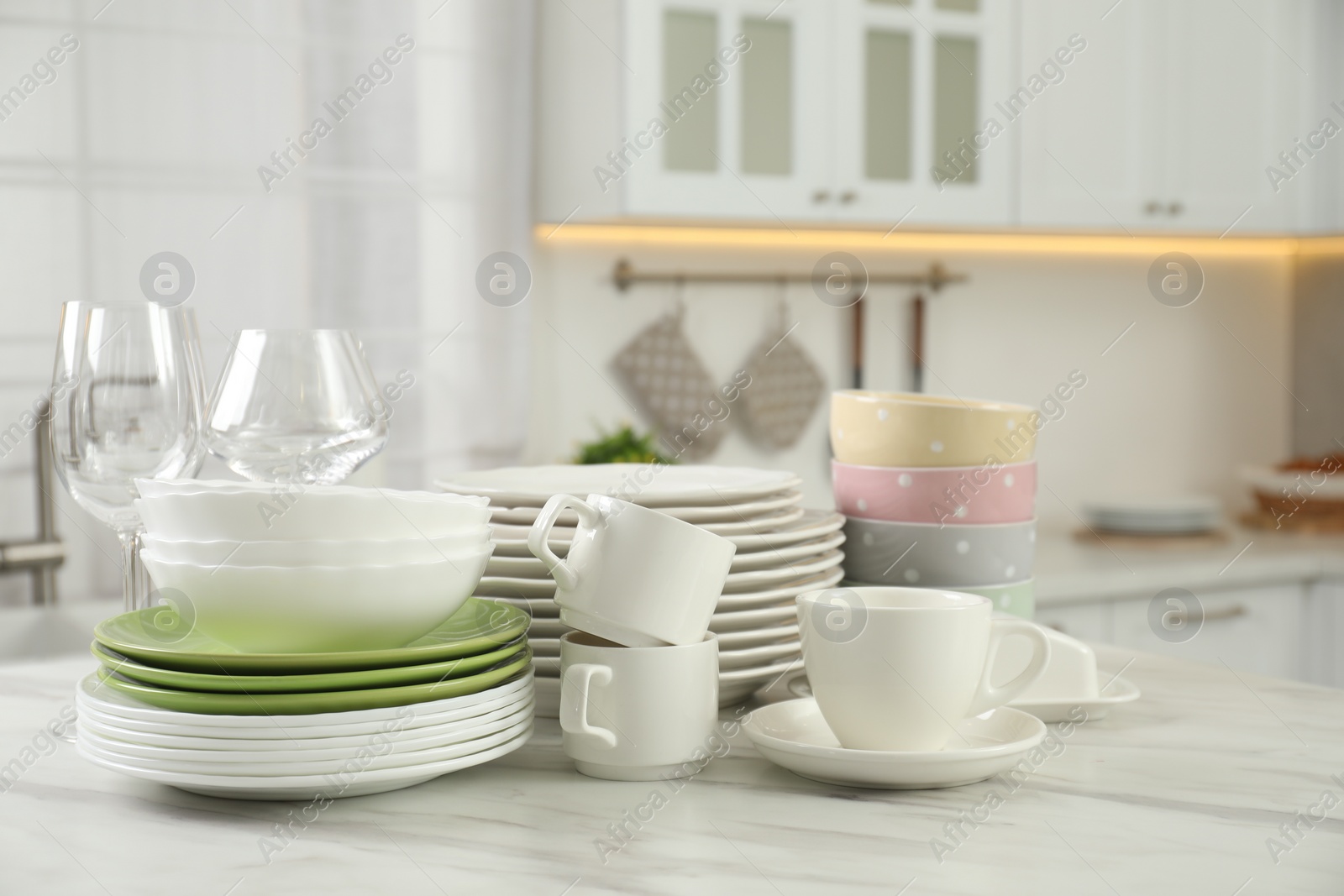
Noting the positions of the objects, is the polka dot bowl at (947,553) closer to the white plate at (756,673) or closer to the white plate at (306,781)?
the white plate at (756,673)

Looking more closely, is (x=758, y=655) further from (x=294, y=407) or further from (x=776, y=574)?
(x=294, y=407)

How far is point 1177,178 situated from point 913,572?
2067 millimetres

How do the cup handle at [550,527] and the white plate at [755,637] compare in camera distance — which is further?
the white plate at [755,637]

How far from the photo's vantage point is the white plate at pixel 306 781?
69 centimetres

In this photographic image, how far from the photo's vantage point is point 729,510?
92 cm

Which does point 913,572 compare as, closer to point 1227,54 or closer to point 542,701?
point 542,701

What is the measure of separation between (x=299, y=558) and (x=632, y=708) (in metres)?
0.22

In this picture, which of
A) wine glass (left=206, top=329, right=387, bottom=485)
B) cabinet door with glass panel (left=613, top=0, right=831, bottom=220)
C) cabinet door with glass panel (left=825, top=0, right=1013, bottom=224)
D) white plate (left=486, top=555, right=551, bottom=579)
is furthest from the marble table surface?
cabinet door with glass panel (left=825, top=0, right=1013, bottom=224)

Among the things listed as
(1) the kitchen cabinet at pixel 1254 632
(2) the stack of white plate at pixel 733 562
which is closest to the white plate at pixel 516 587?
(2) the stack of white plate at pixel 733 562

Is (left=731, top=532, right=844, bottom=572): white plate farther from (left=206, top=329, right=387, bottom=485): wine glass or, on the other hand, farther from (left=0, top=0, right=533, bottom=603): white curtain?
(left=0, top=0, right=533, bottom=603): white curtain

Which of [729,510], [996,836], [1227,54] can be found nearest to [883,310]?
[1227,54]

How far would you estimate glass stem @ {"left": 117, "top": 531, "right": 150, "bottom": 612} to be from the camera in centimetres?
92

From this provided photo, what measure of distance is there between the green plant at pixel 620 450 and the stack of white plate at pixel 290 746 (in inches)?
58.7

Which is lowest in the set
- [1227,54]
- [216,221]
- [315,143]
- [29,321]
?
[29,321]
